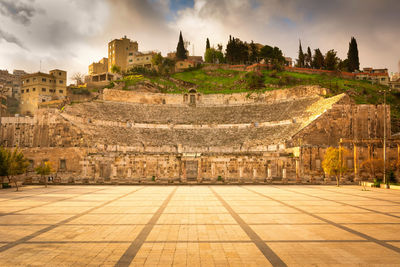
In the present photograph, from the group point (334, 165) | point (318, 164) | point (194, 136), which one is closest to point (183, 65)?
point (194, 136)

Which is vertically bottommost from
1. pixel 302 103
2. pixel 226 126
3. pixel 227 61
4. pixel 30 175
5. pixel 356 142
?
pixel 30 175

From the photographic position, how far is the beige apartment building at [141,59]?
288 feet

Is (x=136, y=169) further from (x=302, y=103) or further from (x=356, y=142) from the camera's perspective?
(x=302, y=103)

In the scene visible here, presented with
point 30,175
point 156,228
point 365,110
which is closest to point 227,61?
point 365,110

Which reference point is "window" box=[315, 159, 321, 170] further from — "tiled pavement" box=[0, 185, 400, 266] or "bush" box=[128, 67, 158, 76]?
"bush" box=[128, 67, 158, 76]

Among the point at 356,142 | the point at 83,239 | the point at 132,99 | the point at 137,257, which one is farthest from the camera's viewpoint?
the point at 132,99

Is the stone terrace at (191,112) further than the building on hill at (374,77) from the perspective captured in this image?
No

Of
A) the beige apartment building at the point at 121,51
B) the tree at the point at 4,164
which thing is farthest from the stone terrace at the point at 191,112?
the beige apartment building at the point at 121,51

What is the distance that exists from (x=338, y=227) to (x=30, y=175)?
3665 centimetres

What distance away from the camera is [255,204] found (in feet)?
54.3

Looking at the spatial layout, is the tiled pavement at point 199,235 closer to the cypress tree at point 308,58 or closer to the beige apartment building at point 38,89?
the beige apartment building at point 38,89

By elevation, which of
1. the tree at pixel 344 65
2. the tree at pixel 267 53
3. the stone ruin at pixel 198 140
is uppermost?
the tree at pixel 267 53

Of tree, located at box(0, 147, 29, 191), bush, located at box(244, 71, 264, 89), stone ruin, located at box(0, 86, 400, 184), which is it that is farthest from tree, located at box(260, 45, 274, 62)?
tree, located at box(0, 147, 29, 191)

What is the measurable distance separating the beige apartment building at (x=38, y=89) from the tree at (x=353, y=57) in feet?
270
